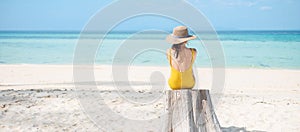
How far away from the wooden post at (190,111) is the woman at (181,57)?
0.62ft

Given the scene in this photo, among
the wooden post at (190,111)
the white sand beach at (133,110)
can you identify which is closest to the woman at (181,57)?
the wooden post at (190,111)

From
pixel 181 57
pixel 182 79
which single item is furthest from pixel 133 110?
pixel 181 57

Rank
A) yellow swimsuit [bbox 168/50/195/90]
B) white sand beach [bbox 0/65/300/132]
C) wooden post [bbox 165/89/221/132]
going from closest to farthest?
wooden post [bbox 165/89/221/132] < yellow swimsuit [bbox 168/50/195/90] < white sand beach [bbox 0/65/300/132]

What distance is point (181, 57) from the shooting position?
468 centimetres

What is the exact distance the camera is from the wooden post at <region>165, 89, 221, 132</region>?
4.64 m

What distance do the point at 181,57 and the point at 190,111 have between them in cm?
73

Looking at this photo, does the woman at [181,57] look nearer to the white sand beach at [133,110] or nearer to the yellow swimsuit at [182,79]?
the yellow swimsuit at [182,79]

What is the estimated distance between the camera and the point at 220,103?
24.7ft

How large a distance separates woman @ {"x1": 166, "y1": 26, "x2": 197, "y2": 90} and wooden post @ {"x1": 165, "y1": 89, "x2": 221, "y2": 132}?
0.62 ft

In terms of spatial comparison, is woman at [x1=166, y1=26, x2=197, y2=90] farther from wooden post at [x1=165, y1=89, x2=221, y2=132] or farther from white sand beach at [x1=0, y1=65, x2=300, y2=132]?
white sand beach at [x1=0, y1=65, x2=300, y2=132]

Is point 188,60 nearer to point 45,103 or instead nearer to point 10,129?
point 10,129

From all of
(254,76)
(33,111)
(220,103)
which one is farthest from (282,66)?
(33,111)

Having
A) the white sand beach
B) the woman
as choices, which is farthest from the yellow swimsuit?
the white sand beach

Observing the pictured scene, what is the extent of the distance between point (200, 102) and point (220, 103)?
9.65 ft
